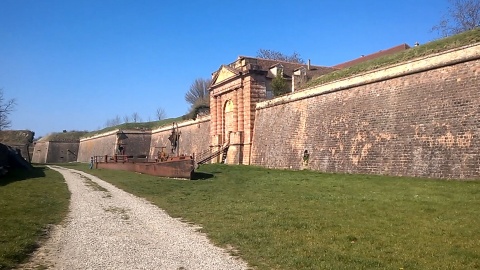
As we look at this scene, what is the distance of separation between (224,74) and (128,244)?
85.5ft

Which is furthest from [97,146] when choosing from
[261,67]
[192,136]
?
[261,67]

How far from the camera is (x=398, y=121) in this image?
16156 mm

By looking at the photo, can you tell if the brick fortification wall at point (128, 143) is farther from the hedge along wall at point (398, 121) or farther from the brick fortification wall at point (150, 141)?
the hedge along wall at point (398, 121)

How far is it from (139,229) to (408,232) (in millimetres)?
5262

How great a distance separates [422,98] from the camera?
→ 1542 centimetres

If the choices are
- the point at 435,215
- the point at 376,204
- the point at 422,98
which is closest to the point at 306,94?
the point at 422,98

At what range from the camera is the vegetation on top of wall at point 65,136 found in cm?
6678

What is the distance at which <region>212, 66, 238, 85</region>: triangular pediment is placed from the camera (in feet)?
99.2

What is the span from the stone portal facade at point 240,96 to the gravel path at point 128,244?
18294 mm

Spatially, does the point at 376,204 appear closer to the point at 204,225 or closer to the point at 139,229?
the point at 204,225

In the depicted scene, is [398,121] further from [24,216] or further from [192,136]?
[192,136]

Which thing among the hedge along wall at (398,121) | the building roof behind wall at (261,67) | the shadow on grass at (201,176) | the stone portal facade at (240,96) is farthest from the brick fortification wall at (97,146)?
the hedge along wall at (398,121)

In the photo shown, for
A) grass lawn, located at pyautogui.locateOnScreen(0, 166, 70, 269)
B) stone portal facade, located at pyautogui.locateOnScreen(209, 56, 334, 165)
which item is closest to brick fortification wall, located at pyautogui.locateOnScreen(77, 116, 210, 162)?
stone portal facade, located at pyautogui.locateOnScreen(209, 56, 334, 165)

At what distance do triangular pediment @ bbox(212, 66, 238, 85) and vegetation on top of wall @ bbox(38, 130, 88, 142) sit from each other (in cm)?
4261
